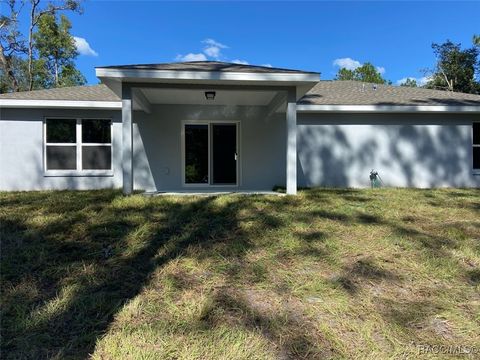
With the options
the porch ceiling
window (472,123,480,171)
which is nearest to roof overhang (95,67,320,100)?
the porch ceiling

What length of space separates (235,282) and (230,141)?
774cm

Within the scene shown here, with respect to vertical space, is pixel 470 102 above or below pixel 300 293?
above

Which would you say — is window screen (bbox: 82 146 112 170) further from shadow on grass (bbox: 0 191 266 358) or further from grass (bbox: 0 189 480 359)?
grass (bbox: 0 189 480 359)

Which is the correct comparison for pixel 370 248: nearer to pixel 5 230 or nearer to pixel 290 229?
pixel 290 229

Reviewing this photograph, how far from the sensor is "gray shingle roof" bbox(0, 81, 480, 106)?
1076cm

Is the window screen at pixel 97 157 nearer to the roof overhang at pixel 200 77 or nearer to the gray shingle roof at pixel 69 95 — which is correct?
the gray shingle roof at pixel 69 95

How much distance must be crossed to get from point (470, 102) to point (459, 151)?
4.83 feet

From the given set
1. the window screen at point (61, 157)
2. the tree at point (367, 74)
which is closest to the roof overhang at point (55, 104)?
the window screen at point (61, 157)

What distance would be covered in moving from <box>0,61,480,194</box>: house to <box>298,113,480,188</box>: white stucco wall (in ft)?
0.10

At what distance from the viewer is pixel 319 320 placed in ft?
11.5

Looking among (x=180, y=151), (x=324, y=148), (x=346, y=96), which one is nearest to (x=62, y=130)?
(x=180, y=151)

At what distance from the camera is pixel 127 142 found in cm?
784

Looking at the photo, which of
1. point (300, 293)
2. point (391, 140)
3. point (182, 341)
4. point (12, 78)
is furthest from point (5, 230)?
point (12, 78)

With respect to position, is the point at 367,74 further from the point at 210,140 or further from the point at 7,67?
the point at 210,140
